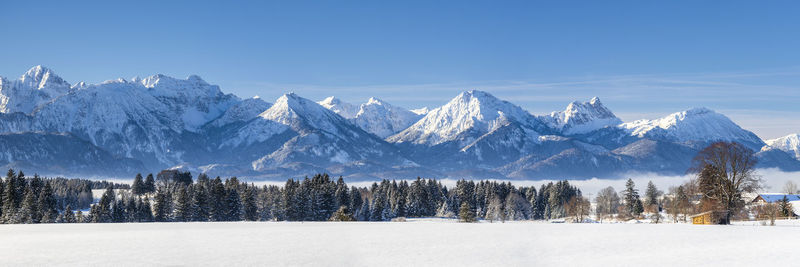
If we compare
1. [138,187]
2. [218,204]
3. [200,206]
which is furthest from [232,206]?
[138,187]

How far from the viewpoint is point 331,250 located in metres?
37.1

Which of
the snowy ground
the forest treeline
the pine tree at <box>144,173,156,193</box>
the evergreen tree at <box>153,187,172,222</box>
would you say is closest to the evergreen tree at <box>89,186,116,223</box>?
the forest treeline

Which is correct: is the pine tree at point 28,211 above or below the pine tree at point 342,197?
below

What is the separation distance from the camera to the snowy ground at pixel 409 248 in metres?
32.1

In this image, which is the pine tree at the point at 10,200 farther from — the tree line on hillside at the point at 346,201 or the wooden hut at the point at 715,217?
the wooden hut at the point at 715,217

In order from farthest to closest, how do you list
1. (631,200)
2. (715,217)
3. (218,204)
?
(631,200) < (218,204) < (715,217)

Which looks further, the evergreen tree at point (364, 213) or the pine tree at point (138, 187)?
the pine tree at point (138, 187)

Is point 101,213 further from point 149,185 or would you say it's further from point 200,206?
point 149,185

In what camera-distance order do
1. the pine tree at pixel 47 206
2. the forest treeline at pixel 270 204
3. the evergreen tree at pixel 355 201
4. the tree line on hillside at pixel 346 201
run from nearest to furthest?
the tree line on hillside at pixel 346 201 < the pine tree at pixel 47 206 < the forest treeline at pixel 270 204 < the evergreen tree at pixel 355 201

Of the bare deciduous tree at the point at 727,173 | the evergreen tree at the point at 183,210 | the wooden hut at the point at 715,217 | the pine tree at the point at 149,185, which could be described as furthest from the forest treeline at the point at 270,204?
the bare deciduous tree at the point at 727,173

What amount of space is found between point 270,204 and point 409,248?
10954 cm

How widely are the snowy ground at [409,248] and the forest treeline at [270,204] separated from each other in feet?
167

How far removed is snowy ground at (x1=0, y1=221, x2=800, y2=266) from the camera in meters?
32.1

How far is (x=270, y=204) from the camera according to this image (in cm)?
14325
